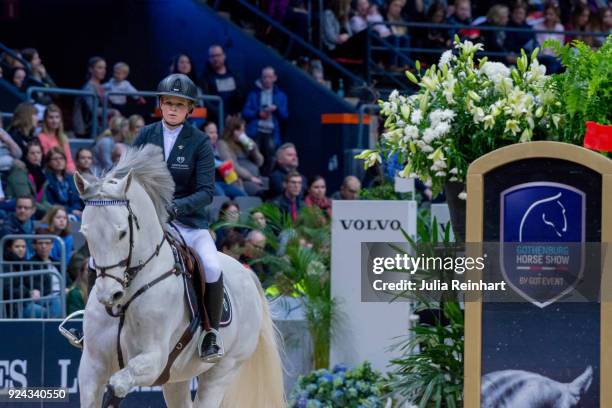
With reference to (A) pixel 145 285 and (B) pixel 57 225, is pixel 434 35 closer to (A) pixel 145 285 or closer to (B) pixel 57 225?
(B) pixel 57 225

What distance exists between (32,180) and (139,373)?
6110 mm

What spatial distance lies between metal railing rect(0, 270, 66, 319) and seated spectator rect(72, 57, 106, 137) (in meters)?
3.86

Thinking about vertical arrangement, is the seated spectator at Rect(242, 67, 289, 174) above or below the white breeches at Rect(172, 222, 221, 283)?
above

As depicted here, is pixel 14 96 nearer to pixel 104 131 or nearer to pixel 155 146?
pixel 104 131

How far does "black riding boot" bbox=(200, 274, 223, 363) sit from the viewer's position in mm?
7605

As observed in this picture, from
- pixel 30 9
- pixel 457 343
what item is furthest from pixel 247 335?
pixel 30 9

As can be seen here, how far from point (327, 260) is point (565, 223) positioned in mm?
3864

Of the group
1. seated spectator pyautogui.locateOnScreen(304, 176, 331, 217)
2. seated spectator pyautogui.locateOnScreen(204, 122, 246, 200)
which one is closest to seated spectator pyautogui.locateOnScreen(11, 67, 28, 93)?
seated spectator pyautogui.locateOnScreen(204, 122, 246, 200)

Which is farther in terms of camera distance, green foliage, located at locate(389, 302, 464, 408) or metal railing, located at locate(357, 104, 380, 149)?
metal railing, located at locate(357, 104, 380, 149)

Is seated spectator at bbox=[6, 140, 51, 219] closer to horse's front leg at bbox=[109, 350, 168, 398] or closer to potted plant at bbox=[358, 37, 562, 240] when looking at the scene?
potted plant at bbox=[358, 37, 562, 240]

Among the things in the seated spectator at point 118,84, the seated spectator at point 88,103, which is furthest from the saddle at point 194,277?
the seated spectator at point 118,84

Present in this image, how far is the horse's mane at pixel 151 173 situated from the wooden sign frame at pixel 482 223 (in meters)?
1.69

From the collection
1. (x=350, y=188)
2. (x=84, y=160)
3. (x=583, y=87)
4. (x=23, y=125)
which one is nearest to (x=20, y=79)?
(x=23, y=125)

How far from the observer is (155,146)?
732cm
